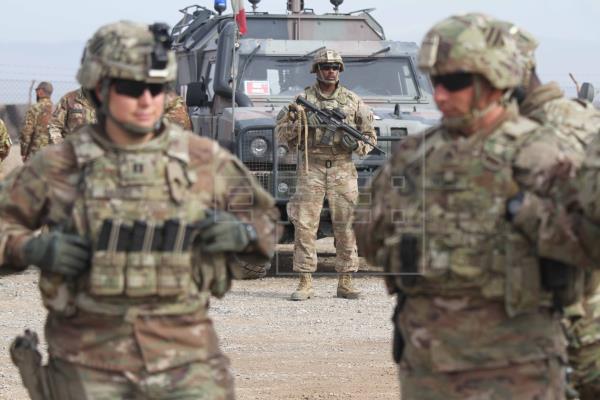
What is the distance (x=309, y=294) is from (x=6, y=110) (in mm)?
20561

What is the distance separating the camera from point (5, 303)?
1211 cm

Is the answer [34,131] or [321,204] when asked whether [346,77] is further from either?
[34,131]

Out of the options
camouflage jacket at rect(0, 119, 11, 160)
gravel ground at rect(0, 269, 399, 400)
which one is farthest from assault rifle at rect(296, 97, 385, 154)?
camouflage jacket at rect(0, 119, 11, 160)

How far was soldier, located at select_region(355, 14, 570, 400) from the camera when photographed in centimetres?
493

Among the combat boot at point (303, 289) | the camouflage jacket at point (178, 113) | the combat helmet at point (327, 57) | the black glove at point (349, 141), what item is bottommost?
the combat boot at point (303, 289)

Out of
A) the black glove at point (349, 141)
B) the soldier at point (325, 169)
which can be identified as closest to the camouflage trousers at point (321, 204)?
the soldier at point (325, 169)

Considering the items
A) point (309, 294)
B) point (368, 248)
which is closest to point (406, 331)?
point (368, 248)

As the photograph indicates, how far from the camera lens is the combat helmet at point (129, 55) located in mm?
5078

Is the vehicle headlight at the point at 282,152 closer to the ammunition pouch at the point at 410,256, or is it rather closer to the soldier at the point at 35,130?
the soldier at the point at 35,130

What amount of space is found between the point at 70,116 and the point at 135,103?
26.0ft

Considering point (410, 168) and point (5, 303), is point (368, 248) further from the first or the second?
point (5, 303)

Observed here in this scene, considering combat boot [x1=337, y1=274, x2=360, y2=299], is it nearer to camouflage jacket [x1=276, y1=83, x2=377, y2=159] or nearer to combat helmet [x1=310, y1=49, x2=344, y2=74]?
camouflage jacket [x1=276, y1=83, x2=377, y2=159]

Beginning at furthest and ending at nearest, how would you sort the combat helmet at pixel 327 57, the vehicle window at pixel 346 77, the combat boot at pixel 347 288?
the vehicle window at pixel 346 77, the combat boot at pixel 347 288, the combat helmet at pixel 327 57

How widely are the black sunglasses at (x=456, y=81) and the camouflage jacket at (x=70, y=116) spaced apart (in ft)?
26.4
